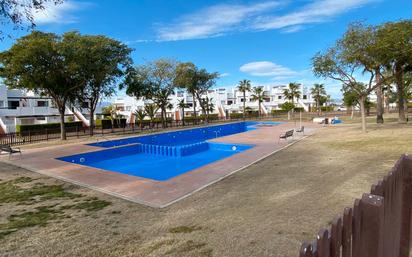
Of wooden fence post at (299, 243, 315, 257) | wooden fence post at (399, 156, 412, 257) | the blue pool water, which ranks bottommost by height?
the blue pool water

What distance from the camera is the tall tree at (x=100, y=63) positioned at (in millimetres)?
21719

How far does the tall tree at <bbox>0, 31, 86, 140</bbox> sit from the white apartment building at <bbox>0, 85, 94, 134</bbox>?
13247 mm

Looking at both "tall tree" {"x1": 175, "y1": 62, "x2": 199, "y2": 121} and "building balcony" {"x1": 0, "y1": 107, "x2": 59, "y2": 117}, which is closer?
"building balcony" {"x1": 0, "y1": 107, "x2": 59, "y2": 117}

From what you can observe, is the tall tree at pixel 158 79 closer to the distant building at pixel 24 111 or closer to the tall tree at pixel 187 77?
the tall tree at pixel 187 77

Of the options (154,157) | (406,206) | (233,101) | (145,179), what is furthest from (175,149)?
(233,101)

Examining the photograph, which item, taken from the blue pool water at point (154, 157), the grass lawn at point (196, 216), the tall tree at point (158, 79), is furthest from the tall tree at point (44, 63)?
the grass lawn at point (196, 216)

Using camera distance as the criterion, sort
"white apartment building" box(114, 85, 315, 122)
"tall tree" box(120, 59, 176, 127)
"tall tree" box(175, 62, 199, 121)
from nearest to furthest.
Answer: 1. "tall tree" box(120, 59, 176, 127)
2. "tall tree" box(175, 62, 199, 121)
3. "white apartment building" box(114, 85, 315, 122)

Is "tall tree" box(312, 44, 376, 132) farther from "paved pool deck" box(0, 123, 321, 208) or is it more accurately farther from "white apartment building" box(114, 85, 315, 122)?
"white apartment building" box(114, 85, 315, 122)

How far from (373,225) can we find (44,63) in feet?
75.6

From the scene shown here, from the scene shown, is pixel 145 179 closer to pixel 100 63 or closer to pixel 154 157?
pixel 154 157

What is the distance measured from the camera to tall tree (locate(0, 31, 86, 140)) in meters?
19.0

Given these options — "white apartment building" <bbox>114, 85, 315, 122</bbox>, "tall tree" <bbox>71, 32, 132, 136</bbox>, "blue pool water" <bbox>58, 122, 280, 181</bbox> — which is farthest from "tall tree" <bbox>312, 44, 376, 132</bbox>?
"white apartment building" <bbox>114, 85, 315, 122</bbox>

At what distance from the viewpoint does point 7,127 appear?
31.7m

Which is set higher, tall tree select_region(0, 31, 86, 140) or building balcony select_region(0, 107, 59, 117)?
tall tree select_region(0, 31, 86, 140)
